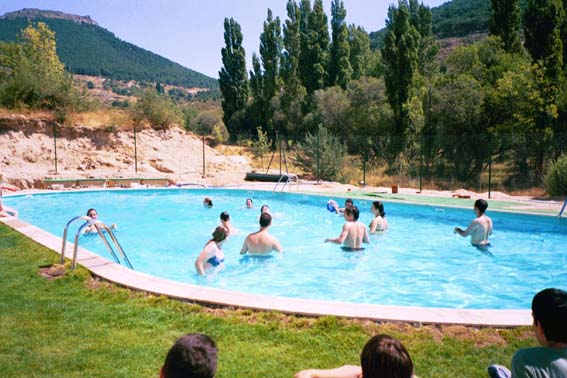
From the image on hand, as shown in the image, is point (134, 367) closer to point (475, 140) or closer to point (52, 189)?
point (52, 189)

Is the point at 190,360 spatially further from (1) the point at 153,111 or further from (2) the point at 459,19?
(2) the point at 459,19

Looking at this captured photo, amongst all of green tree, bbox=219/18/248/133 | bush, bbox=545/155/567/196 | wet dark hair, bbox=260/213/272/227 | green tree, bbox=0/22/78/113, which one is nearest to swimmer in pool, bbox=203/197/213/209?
wet dark hair, bbox=260/213/272/227

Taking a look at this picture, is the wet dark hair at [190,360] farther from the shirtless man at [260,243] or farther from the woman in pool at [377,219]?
the woman in pool at [377,219]

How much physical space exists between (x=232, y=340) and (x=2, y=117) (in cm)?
2476

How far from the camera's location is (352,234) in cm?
887

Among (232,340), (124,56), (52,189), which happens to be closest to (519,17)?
(52,189)

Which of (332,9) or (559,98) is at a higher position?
(332,9)

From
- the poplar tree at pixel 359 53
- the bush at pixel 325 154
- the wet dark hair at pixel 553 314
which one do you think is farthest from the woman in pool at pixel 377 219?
the poplar tree at pixel 359 53

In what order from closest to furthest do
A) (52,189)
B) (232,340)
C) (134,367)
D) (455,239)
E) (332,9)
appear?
(134,367)
(232,340)
(455,239)
(52,189)
(332,9)

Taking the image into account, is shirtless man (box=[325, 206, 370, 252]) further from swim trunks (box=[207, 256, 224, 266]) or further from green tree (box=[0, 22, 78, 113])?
green tree (box=[0, 22, 78, 113])

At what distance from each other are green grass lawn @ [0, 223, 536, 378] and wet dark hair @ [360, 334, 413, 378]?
5.76ft

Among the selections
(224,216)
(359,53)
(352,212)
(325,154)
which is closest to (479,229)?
(352,212)

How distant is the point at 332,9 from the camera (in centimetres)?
3841

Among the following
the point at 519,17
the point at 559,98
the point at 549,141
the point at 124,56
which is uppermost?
the point at 124,56
